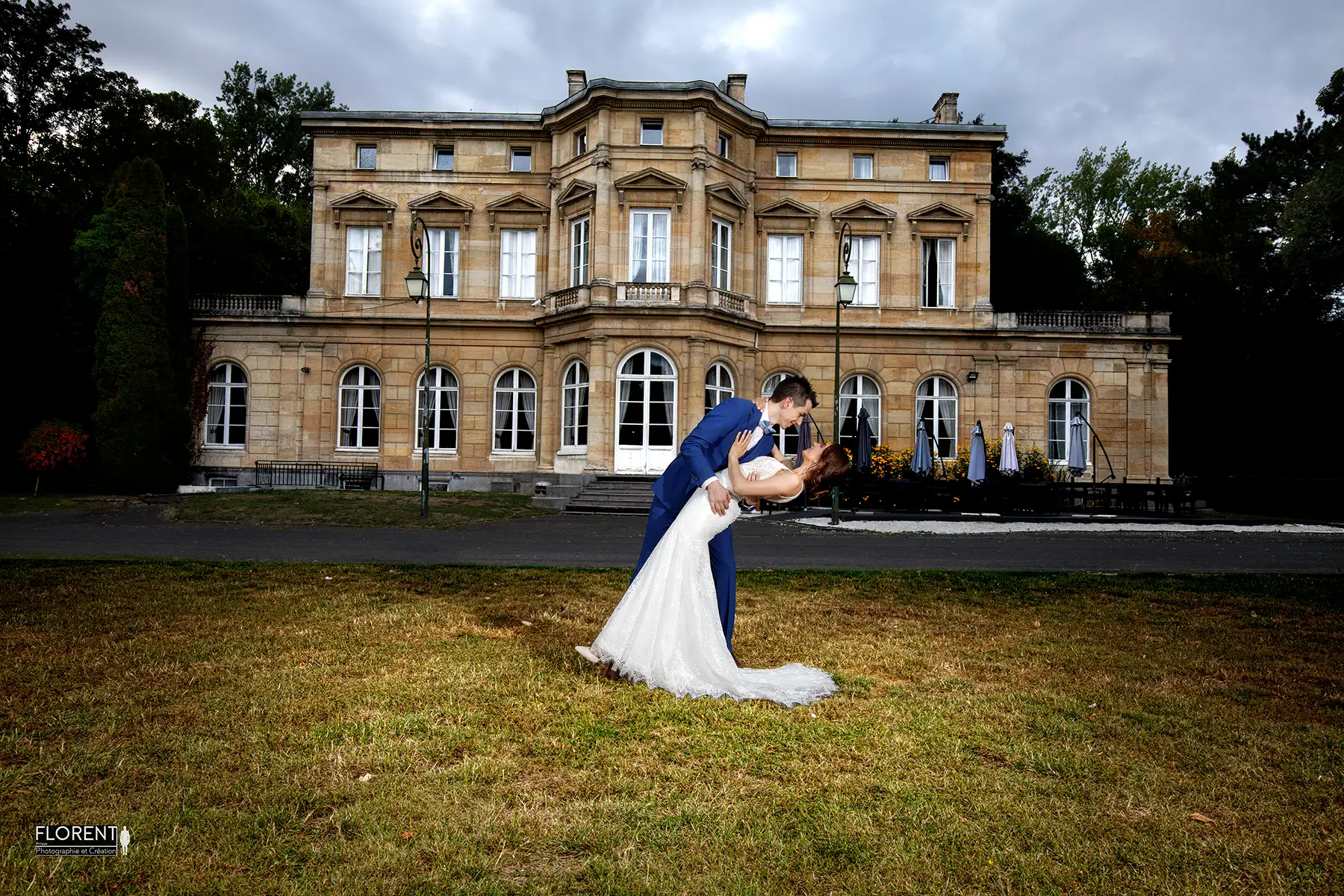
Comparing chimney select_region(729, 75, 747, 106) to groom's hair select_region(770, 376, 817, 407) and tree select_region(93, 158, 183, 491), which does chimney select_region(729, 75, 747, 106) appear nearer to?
tree select_region(93, 158, 183, 491)

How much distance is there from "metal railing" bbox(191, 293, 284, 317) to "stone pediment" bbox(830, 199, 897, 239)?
64.5ft

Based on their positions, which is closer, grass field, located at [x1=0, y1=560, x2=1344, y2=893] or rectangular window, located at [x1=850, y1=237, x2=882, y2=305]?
grass field, located at [x1=0, y1=560, x2=1344, y2=893]

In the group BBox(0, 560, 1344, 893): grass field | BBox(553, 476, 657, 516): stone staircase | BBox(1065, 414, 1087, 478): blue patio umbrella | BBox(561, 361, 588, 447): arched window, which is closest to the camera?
BBox(0, 560, 1344, 893): grass field

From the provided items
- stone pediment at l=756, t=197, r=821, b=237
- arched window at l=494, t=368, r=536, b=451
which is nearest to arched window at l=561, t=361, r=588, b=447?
arched window at l=494, t=368, r=536, b=451

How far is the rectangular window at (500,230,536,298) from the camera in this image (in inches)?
1089

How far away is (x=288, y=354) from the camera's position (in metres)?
27.6

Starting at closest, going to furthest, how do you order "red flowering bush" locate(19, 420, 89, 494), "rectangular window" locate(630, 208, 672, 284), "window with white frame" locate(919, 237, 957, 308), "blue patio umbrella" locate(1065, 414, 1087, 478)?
"blue patio umbrella" locate(1065, 414, 1087, 478) → "red flowering bush" locate(19, 420, 89, 494) → "rectangular window" locate(630, 208, 672, 284) → "window with white frame" locate(919, 237, 957, 308)

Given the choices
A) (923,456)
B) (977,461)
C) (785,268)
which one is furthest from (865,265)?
(977,461)

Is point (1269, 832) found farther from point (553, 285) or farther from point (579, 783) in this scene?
point (553, 285)

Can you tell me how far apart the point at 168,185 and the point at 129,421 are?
42.6ft

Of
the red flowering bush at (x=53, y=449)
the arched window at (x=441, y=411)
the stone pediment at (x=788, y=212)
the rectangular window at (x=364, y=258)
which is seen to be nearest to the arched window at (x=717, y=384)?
the stone pediment at (x=788, y=212)

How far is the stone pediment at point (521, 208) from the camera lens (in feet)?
89.9

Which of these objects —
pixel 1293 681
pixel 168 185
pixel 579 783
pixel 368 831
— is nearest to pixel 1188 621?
pixel 1293 681

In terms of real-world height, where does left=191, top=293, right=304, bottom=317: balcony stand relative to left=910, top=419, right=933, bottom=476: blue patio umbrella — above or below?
Result: above
